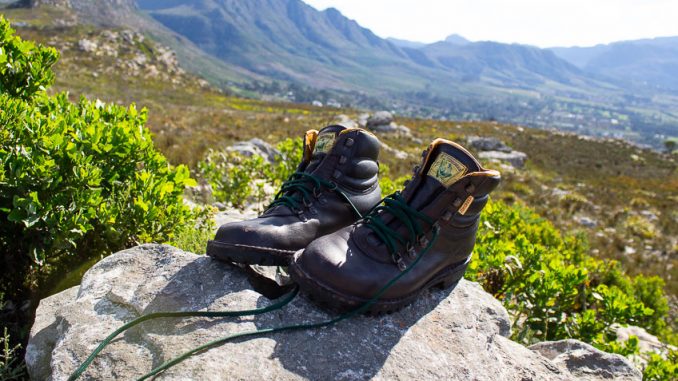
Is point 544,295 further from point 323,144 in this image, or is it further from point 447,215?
point 323,144

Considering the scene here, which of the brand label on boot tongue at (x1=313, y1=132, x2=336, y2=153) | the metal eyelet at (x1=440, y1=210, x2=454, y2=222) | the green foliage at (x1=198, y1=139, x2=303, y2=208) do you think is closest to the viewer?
the metal eyelet at (x1=440, y1=210, x2=454, y2=222)

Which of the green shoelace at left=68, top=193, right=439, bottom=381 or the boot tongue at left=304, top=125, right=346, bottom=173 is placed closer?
the green shoelace at left=68, top=193, right=439, bottom=381

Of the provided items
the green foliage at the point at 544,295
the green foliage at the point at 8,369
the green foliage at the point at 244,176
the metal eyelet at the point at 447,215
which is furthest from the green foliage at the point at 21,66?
the green foliage at the point at 544,295

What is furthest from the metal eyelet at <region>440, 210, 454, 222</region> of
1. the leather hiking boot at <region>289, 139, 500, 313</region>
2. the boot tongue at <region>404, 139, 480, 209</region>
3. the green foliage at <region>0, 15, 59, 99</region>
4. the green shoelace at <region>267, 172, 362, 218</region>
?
the green foliage at <region>0, 15, 59, 99</region>

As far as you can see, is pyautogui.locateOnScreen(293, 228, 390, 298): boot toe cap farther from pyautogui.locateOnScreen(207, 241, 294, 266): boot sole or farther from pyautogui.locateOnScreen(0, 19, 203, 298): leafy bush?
pyautogui.locateOnScreen(0, 19, 203, 298): leafy bush

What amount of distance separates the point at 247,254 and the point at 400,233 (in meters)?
0.84

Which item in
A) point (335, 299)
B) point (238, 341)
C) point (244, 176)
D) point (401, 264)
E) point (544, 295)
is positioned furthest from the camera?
point (244, 176)

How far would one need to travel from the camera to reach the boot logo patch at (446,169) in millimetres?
2328

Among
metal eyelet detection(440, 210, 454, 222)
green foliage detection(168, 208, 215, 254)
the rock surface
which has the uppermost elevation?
metal eyelet detection(440, 210, 454, 222)

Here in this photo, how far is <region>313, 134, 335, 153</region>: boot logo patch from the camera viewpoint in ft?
9.09

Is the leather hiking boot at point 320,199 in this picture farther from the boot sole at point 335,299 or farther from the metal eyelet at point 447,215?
the metal eyelet at point 447,215

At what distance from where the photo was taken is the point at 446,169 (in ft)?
7.75

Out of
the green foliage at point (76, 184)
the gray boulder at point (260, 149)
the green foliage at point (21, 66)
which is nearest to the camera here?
the green foliage at point (76, 184)

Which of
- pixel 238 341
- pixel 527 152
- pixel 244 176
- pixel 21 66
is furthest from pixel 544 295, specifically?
pixel 527 152
